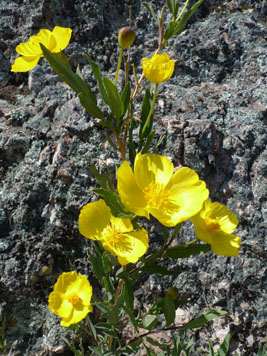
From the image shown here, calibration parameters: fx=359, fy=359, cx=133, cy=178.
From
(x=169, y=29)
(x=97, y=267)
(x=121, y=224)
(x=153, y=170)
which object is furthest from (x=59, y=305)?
(x=169, y=29)

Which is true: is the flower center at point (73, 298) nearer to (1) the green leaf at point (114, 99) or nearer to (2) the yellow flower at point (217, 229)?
(2) the yellow flower at point (217, 229)

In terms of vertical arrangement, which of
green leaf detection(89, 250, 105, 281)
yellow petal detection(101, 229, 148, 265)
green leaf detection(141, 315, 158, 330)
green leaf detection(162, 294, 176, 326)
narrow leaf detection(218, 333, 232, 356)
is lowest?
narrow leaf detection(218, 333, 232, 356)

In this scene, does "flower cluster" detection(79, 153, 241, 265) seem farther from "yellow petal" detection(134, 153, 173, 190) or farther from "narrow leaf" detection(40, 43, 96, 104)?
"narrow leaf" detection(40, 43, 96, 104)

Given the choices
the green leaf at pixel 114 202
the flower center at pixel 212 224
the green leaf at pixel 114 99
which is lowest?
the flower center at pixel 212 224

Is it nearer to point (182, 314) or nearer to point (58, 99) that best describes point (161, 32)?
point (58, 99)

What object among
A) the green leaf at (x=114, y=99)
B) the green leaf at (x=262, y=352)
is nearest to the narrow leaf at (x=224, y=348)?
the green leaf at (x=262, y=352)

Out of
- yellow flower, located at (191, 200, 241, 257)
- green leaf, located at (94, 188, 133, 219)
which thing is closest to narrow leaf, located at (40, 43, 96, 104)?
green leaf, located at (94, 188, 133, 219)
